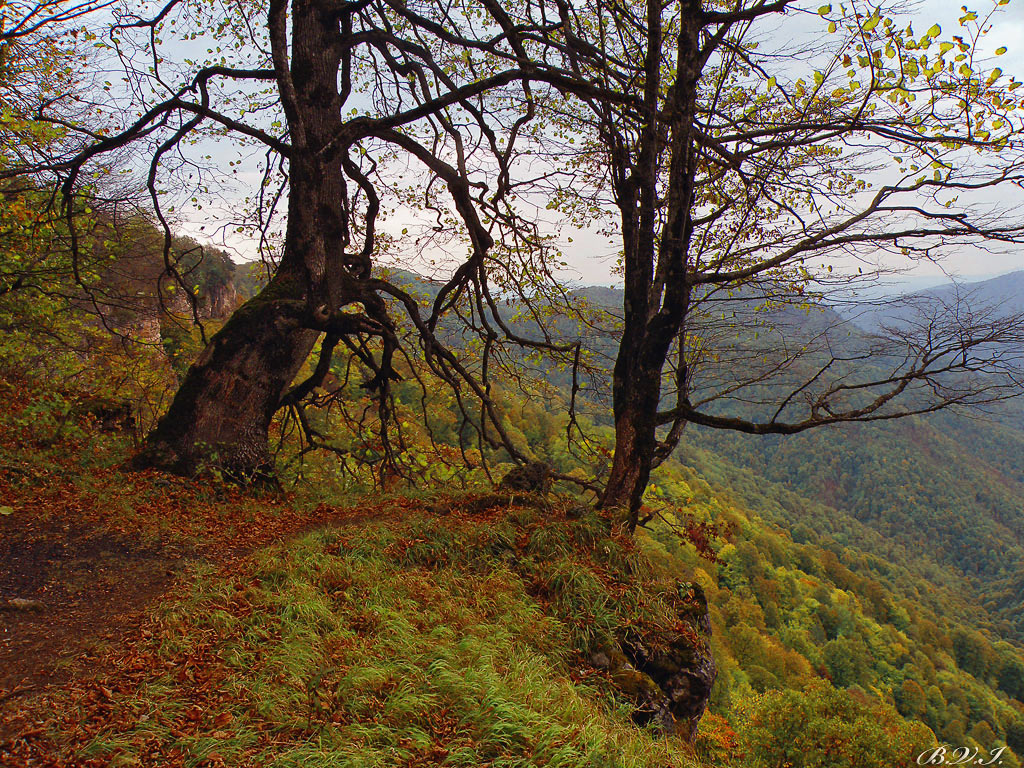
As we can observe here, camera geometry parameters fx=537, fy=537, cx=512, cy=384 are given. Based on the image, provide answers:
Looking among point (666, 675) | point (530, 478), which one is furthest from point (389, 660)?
point (530, 478)

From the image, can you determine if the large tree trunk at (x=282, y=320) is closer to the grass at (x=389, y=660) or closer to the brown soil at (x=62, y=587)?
the brown soil at (x=62, y=587)

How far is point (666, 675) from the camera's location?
4.21m

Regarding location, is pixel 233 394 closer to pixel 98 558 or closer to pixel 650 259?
pixel 98 558

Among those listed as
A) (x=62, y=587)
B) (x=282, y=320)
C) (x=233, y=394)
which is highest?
(x=282, y=320)

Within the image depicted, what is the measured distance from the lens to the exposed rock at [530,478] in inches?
263

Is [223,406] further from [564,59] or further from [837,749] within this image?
[837,749]

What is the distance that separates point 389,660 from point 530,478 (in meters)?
3.68

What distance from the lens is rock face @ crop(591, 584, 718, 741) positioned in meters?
3.83

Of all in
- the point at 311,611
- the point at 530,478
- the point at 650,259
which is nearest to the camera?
the point at 311,611
